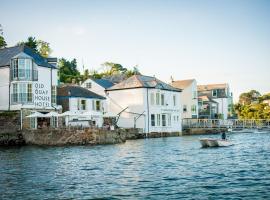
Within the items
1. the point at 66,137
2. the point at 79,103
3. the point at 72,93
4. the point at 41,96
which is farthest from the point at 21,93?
the point at 79,103

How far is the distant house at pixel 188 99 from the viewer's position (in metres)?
92.0

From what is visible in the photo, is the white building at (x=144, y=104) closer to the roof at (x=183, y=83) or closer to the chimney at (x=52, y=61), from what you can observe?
Answer: the chimney at (x=52, y=61)

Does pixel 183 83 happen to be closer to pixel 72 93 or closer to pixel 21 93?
pixel 72 93

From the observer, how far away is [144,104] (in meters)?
67.7

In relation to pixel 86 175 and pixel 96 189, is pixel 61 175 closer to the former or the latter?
pixel 86 175

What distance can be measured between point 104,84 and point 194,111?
25.5 metres

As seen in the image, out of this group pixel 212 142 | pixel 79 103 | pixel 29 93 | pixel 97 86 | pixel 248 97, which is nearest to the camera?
pixel 212 142

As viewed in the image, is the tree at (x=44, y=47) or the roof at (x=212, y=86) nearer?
the tree at (x=44, y=47)

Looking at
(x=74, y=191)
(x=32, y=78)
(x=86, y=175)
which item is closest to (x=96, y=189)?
(x=74, y=191)

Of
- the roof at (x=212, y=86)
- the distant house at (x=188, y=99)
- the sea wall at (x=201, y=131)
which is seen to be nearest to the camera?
the sea wall at (x=201, y=131)

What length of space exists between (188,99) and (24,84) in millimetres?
47703

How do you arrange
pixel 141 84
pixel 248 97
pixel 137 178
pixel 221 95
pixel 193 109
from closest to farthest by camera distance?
pixel 137 178 → pixel 141 84 → pixel 193 109 → pixel 221 95 → pixel 248 97

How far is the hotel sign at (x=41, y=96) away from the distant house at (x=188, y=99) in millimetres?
41820

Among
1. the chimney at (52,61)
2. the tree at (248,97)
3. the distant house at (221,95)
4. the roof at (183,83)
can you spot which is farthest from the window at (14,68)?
the tree at (248,97)
